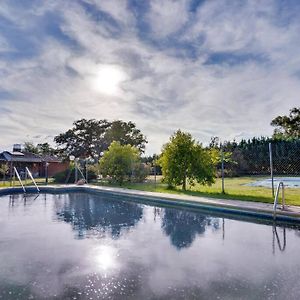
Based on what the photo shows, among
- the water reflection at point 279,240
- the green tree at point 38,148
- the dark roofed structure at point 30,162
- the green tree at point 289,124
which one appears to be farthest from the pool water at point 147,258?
the green tree at point 38,148

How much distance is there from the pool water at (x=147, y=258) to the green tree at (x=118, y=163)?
888cm

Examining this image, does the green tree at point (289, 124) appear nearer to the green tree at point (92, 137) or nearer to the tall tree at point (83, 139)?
the green tree at point (92, 137)

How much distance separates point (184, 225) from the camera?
7.05 meters

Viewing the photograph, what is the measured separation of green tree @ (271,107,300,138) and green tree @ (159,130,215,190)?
26.1ft

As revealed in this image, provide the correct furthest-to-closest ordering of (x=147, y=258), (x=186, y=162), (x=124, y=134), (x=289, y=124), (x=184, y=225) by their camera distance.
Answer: (x=124, y=134) → (x=289, y=124) → (x=186, y=162) → (x=184, y=225) → (x=147, y=258)

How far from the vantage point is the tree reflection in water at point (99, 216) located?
6.73m

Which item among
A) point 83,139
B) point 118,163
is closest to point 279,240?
point 118,163

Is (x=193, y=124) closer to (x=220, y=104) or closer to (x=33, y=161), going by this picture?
(x=220, y=104)

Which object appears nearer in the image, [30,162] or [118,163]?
[118,163]

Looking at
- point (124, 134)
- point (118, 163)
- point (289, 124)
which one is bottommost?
point (118, 163)

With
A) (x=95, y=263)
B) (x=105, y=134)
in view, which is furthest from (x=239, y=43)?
(x=105, y=134)

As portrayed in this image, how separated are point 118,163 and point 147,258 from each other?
1250cm

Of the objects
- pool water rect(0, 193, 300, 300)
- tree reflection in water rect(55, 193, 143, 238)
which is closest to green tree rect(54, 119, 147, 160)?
tree reflection in water rect(55, 193, 143, 238)

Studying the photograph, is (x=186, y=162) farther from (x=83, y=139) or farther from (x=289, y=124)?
(x=83, y=139)
